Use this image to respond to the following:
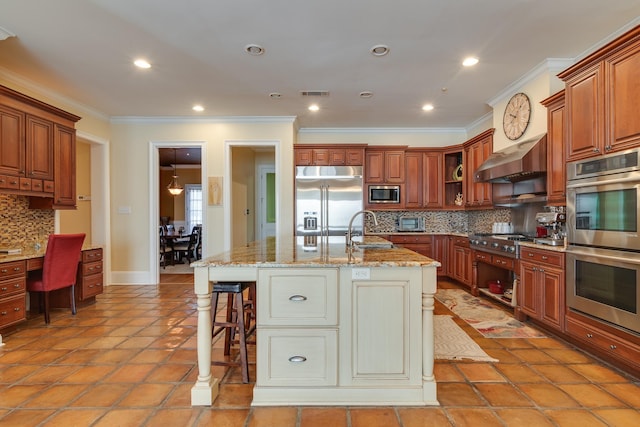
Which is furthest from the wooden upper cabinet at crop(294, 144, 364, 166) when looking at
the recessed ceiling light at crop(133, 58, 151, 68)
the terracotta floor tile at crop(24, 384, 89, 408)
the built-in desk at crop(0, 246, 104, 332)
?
the terracotta floor tile at crop(24, 384, 89, 408)

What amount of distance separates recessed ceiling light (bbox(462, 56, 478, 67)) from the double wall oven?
142cm

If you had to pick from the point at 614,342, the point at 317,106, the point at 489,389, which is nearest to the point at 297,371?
the point at 489,389

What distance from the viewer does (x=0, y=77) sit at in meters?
3.49

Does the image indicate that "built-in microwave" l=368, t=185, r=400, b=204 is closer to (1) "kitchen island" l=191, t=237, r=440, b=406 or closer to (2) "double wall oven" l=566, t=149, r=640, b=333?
(2) "double wall oven" l=566, t=149, r=640, b=333

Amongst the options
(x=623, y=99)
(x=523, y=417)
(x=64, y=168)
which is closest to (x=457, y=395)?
(x=523, y=417)

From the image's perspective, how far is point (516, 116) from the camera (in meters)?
3.97

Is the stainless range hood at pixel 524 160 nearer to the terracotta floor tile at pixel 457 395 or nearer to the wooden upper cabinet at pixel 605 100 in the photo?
the wooden upper cabinet at pixel 605 100

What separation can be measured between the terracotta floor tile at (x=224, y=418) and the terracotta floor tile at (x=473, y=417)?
1.20 metres

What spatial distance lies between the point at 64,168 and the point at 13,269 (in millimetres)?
1359

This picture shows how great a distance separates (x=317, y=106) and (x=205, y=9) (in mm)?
2365

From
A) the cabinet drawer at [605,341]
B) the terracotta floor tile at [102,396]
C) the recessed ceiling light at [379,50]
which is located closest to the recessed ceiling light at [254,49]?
the recessed ceiling light at [379,50]

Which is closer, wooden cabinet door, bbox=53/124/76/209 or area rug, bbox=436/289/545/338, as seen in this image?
area rug, bbox=436/289/545/338

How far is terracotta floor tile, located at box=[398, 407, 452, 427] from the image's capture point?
5.78 ft

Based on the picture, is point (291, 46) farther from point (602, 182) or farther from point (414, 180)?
point (414, 180)
